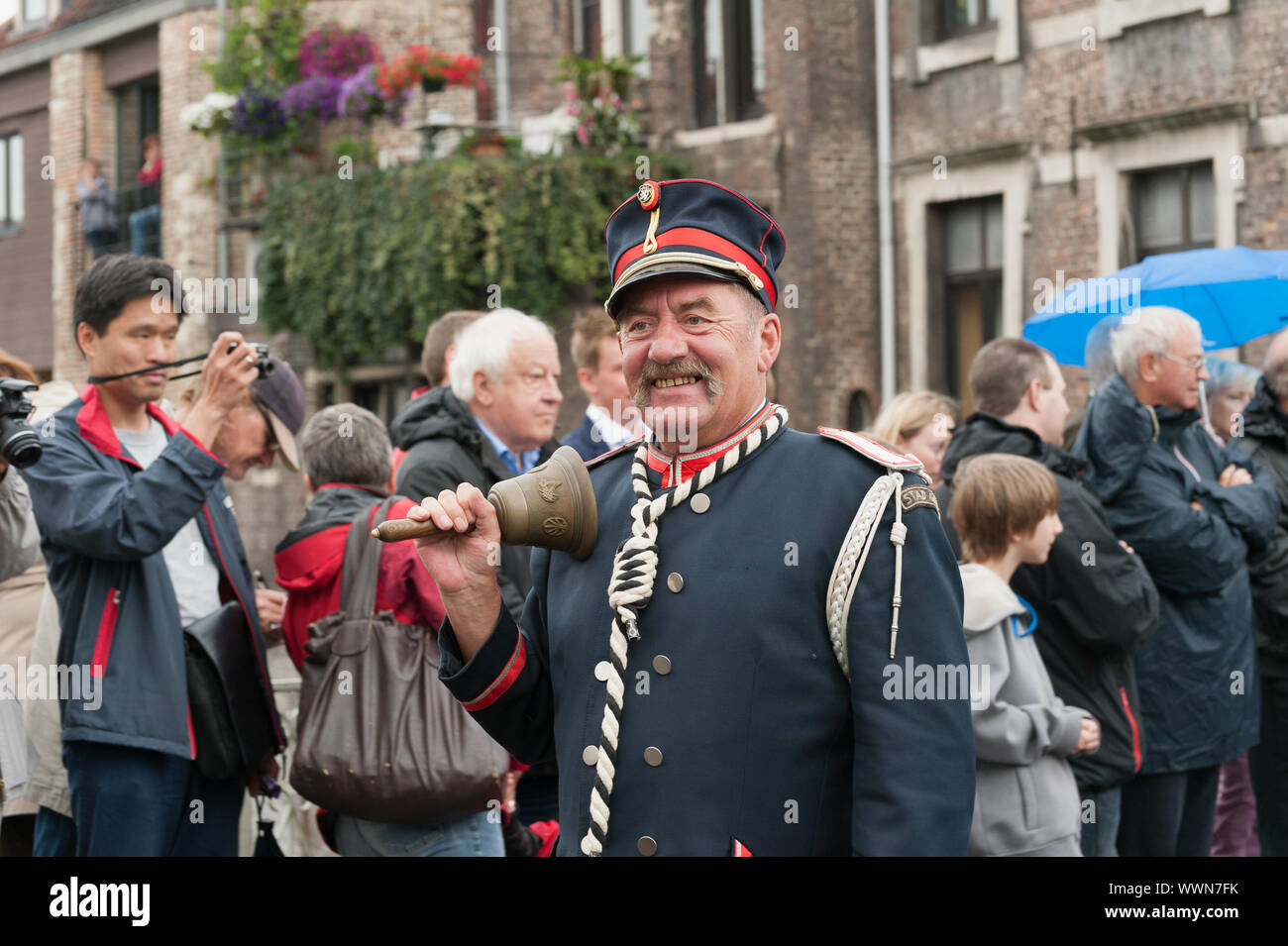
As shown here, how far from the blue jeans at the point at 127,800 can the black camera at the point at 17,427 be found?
3.21 feet

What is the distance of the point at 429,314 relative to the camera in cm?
1741

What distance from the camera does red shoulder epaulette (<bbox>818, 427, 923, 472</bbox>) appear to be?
9.15ft

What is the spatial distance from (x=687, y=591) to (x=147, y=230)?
73.9 ft

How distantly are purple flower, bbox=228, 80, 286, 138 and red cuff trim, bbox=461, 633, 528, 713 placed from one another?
18003mm

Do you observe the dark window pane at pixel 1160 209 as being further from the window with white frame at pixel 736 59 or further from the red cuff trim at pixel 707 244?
the red cuff trim at pixel 707 244

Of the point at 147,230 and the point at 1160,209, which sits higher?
the point at 147,230

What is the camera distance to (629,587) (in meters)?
2.80

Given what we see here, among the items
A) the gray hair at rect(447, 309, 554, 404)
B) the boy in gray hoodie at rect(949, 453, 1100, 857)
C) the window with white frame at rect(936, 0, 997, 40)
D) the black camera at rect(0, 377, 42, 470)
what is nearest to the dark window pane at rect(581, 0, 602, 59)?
the window with white frame at rect(936, 0, 997, 40)

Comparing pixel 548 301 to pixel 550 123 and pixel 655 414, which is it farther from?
pixel 655 414

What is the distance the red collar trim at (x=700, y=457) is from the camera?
9.51 feet

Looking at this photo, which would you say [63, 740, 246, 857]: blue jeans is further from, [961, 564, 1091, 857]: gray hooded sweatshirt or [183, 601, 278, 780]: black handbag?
[961, 564, 1091, 857]: gray hooded sweatshirt

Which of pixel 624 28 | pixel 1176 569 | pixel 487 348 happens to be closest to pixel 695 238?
pixel 487 348

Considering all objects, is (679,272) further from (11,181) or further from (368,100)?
(11,181)
